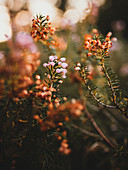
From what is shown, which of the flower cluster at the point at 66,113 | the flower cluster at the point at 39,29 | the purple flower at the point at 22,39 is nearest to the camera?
the flower cluster at the point at 66,113

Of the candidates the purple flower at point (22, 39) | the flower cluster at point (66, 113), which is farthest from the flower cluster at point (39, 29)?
the flower cluster at point (66, 113)

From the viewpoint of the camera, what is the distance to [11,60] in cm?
28

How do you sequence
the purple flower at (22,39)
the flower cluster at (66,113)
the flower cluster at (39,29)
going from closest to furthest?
the flower cluster at (66,113), the flower cluster at (39,29), the purple flower at (22,39)

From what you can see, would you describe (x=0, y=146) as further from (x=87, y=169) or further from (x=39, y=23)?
(x=87, y=169)

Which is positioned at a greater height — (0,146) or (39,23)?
(39,23)

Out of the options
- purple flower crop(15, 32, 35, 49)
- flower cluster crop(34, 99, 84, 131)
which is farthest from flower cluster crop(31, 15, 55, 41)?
flower cluster crop(34, 99, 84, 131)

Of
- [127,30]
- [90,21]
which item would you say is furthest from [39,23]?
[127,30]

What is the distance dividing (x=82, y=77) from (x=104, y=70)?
69 millimetres

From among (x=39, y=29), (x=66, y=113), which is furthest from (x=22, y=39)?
(x=66, y=113)

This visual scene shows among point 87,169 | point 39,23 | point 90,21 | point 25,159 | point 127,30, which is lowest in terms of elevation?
point 87,169

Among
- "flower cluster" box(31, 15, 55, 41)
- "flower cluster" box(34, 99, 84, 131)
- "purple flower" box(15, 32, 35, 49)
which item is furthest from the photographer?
"purple flower" box(15, 32, 35, 49)

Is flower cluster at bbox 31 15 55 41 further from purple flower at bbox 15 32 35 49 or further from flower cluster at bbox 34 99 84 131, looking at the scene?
flower cluster at bbox 34 99 84 131

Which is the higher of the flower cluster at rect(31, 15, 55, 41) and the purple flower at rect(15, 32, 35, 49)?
the purple flower at rect(15, 32, 35, 49)

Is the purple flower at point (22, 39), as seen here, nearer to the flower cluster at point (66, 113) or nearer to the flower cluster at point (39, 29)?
the flower cluster at point (39, 29)
